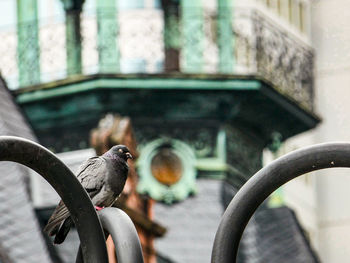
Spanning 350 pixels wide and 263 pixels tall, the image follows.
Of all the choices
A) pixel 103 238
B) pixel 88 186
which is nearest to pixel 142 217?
pixel 88 186

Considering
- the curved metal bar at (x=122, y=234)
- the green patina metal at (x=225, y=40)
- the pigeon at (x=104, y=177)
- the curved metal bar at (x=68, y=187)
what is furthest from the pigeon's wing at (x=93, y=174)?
the green patina metal at (x=225, y=40)

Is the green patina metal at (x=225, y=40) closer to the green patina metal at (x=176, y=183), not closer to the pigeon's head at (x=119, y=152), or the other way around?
the green patina metal at (x=176, y=183)

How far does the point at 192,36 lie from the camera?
33.7m

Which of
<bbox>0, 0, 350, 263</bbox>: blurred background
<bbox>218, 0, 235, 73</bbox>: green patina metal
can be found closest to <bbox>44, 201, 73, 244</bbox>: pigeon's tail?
<bbox>0, 0, 350, 263</bbox>: blurred background

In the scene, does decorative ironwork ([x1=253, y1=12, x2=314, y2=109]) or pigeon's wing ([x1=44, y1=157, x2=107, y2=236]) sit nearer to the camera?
pigeon's wing ([x1=44, y1=157, x2=107, y2=236])

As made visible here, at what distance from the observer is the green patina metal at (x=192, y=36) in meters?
33.5

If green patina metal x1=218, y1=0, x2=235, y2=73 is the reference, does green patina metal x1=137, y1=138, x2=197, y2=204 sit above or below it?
below

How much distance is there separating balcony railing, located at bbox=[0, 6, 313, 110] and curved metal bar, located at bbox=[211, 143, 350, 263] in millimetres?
22645

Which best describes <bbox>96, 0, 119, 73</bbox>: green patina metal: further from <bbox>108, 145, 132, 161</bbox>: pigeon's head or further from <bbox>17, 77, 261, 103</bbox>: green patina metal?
<bbox>108, 145, 132, 161</bbox>: pigeon's head

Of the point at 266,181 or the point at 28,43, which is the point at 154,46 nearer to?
the point at 28,43

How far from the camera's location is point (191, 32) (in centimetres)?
3378

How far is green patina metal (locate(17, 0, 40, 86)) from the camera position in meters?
33.6

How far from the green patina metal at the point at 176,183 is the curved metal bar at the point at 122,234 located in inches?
865

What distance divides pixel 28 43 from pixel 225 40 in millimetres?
2806
